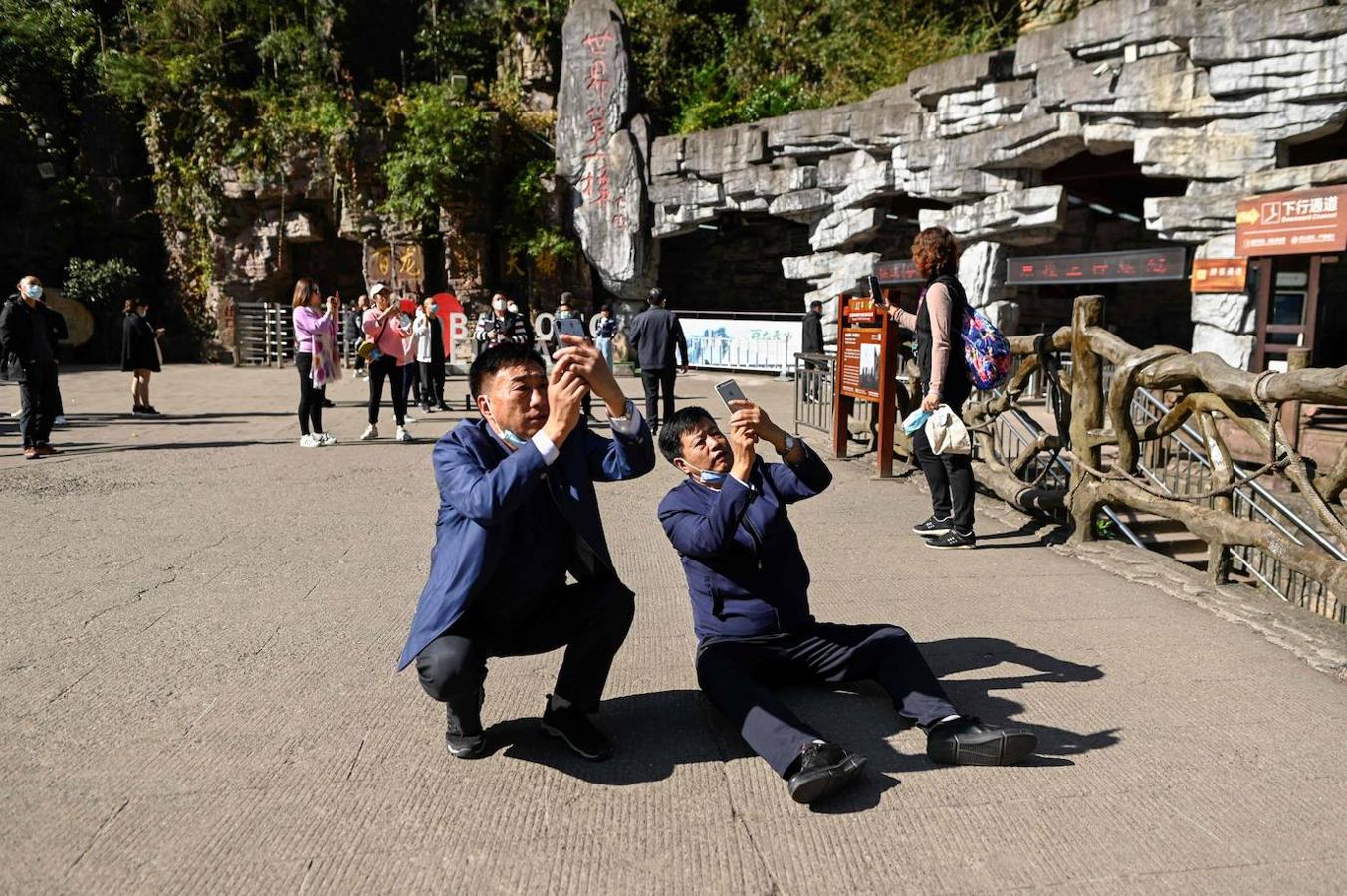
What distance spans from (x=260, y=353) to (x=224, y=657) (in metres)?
21.3

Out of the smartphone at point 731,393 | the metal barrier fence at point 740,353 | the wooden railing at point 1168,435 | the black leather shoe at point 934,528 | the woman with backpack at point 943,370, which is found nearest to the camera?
the smartphone at point 731,393

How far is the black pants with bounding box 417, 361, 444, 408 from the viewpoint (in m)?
13.4

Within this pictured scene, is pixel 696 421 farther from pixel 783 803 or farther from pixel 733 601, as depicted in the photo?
pixel 783 803

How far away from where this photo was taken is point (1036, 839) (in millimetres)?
2566

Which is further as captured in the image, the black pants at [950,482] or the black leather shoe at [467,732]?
the black pants at [950,482]

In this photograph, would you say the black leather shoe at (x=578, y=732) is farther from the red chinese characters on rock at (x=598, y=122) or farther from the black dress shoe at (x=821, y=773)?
the red chinese characters on rock at (x=598, y=122)

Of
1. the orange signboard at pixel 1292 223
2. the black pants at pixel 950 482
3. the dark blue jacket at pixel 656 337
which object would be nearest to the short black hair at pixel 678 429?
the black pants at pixel 950 482

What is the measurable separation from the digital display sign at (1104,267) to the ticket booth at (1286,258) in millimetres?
1202

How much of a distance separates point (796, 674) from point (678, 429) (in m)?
0.95

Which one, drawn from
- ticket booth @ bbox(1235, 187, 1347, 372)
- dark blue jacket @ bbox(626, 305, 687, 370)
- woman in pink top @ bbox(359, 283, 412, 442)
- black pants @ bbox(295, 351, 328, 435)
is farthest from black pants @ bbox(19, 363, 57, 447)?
ticket booth @ bbox(1235, 187, 1347, 372)

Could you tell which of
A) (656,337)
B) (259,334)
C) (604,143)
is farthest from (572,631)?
(259,334)

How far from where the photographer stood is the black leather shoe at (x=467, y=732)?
305 cm

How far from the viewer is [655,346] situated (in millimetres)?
10500

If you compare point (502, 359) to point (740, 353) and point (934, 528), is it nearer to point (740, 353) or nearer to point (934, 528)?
point (934, 528)
